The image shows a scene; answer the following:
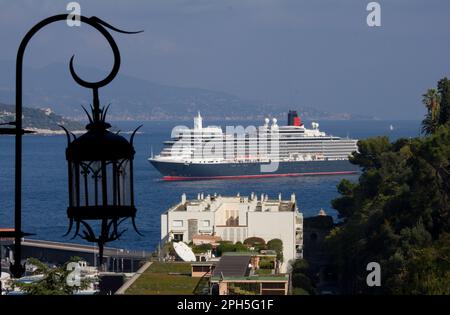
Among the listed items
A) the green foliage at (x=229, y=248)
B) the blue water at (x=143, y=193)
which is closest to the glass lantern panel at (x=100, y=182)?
the green foliage at (x=229, y=248)

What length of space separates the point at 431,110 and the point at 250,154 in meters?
36.3

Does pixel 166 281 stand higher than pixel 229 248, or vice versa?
pixel 229 248

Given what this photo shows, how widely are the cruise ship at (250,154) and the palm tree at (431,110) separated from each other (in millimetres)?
31881

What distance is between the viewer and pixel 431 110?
38.2 metres

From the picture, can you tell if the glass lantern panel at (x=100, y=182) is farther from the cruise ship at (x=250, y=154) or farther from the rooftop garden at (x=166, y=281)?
the cruise ship at (x=250, y=154)

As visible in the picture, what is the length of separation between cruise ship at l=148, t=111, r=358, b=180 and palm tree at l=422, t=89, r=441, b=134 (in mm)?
31881

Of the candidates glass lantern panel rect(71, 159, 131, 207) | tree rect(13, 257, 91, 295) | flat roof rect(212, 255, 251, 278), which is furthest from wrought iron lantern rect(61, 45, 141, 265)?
flat roof rect(212, 255, 251, 278)

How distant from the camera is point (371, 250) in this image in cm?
2500

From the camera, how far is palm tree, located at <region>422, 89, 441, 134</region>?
123ft

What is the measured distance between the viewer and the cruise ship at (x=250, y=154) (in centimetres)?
7062

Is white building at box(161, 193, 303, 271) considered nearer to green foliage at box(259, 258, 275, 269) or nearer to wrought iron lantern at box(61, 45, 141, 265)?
green foliage at box(259, 258, 275, 269)

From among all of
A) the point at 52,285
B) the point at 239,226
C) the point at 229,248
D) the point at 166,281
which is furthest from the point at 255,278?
the point at 239,226

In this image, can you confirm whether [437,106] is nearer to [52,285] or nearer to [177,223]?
[177,223]
